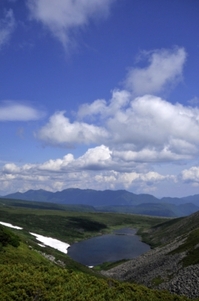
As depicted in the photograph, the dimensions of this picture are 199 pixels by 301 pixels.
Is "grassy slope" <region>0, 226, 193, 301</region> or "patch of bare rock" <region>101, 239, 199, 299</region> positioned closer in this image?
"grassy slope" <region>0, 226, 193, 301</region>

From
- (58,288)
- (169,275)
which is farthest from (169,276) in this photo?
(58,288)

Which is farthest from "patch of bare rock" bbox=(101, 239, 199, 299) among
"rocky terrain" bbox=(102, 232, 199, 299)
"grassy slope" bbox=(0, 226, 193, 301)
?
"grassy slope" bbox=(0, 226, 193, 301)

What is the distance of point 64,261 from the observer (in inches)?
2901

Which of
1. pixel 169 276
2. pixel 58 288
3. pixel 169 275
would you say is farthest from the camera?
pixel 169 275

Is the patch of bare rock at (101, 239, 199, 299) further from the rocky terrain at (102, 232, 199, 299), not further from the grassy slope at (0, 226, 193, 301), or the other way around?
the grassy slope at (0, 226, 193, 301)

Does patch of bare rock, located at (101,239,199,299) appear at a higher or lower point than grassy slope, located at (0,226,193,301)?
lower

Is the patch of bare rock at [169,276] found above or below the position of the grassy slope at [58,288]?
below

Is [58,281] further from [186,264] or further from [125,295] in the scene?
[186,264]

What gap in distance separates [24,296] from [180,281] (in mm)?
45656

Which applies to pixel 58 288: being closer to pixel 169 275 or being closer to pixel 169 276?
pixel 169 276

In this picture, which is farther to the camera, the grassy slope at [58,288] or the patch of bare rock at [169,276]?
the patch of bare rock at [169,276]

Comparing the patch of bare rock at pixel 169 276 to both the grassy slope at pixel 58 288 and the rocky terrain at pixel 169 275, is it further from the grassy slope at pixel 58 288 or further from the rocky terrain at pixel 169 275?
the grassy slope at pixel 58 288

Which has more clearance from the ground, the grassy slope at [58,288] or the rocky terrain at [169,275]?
the grassy slope at [58,288]

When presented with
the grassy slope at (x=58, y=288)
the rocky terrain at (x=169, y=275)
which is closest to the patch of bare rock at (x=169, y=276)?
the rocky terrain at (x=169, y=275)
